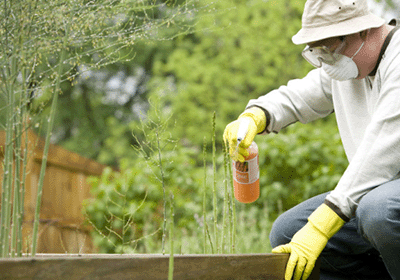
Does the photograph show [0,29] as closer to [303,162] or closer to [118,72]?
[303,162]

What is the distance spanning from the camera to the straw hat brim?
64.2 inches

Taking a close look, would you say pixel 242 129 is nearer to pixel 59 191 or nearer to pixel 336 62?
pixel 336 62

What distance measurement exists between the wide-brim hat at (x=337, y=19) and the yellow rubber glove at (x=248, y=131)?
38 cm

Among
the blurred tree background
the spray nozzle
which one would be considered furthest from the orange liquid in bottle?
the blurred tree background

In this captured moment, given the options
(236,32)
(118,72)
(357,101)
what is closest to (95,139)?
(118,72)

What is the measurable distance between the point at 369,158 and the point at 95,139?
35.6 ft

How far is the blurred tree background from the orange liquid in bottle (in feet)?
0.72

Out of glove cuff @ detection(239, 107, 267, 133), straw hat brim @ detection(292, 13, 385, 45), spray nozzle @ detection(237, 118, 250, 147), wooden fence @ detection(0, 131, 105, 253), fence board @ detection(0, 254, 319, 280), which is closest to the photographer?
fence board @ detection(0, 254, 319, 280)

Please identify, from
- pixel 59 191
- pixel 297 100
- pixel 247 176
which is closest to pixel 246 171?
pixel 247 176

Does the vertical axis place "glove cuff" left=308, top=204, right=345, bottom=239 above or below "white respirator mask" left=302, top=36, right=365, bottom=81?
below

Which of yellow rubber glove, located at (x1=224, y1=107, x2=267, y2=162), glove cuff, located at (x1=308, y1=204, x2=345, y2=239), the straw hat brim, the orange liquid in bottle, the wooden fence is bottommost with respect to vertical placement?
the wooden fence

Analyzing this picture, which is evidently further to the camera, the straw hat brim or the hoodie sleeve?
the hoodie sleeve

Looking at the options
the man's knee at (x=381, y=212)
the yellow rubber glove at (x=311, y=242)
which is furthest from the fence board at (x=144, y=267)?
the man's knee at (x=381, y=212)

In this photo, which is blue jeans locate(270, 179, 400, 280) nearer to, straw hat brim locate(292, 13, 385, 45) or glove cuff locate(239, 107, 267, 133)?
glove cuff locate(239, 107, 267, 133)
